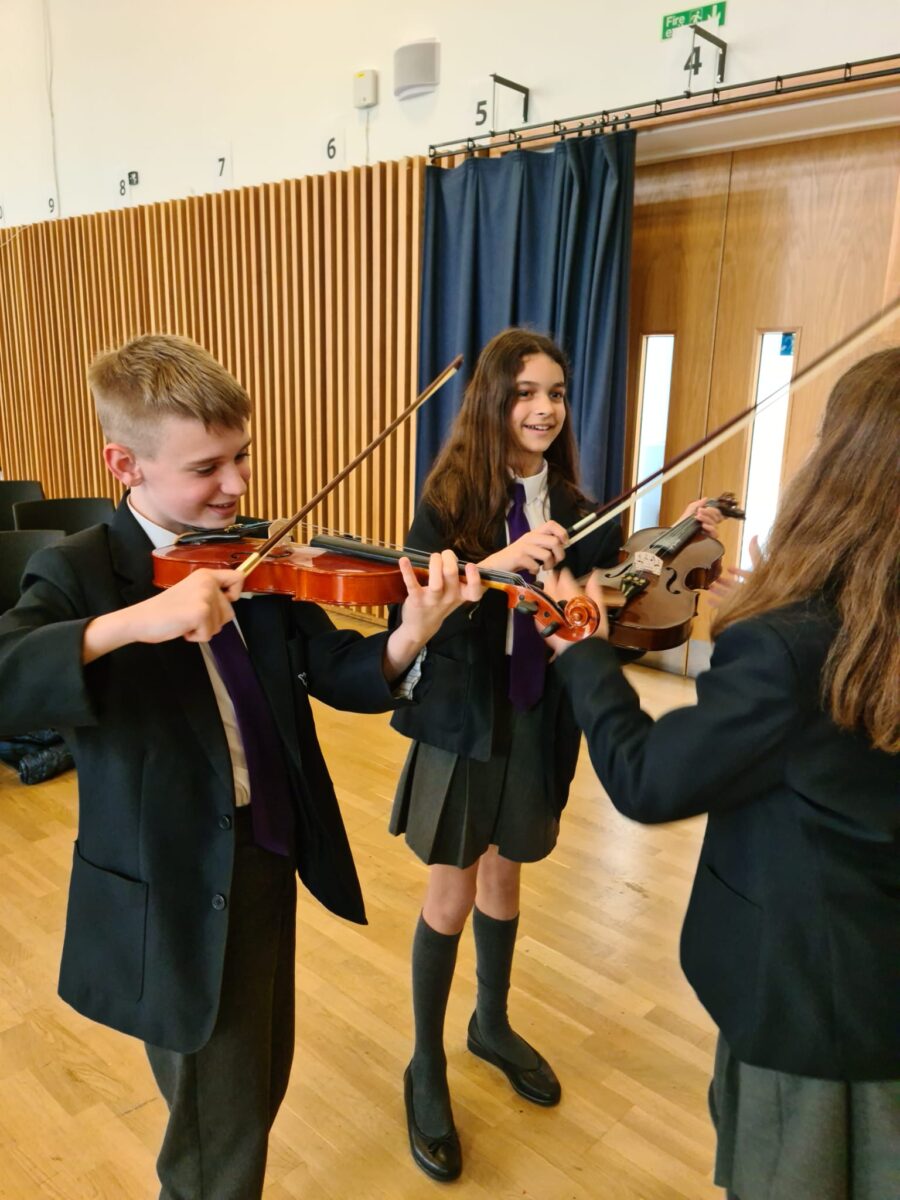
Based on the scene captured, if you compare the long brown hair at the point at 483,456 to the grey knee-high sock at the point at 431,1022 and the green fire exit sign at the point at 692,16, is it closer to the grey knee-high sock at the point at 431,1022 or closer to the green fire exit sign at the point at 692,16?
the grey knee-high sock at the point at 431,1022

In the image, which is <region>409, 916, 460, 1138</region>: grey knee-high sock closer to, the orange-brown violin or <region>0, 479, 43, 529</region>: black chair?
the orange-brown violin

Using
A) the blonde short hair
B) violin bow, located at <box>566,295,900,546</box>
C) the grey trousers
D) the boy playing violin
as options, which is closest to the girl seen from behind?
violin bow, located at <box>566,295,900,546</box>

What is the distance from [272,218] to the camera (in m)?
5.45

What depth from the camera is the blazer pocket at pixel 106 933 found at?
3.77ft

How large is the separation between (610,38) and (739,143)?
2.50 feet

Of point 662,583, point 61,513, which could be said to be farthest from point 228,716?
point 61,513

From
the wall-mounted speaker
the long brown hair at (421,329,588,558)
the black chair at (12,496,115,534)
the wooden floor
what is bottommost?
the wooden floor

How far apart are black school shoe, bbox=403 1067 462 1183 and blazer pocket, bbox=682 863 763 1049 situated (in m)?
0.88

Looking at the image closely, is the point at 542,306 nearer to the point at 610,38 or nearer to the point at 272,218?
the point at 610,38

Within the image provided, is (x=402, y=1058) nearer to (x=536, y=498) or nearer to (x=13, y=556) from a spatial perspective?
(x=536, y=498)

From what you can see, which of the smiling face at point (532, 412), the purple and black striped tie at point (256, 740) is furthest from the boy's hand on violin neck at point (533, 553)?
the purple and black striped tie at point (256, 740)

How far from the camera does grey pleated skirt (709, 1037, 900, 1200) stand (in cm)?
100

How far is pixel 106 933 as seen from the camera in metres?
1.17

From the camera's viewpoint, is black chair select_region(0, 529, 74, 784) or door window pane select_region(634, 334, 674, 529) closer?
black chair select_region(0, 529, 74, 784)
